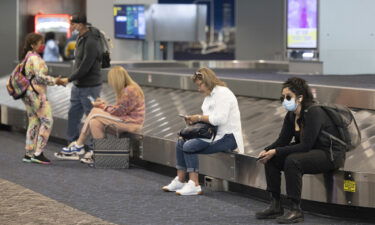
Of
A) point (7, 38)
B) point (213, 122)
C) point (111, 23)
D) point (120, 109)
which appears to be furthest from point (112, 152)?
point (7, 38)

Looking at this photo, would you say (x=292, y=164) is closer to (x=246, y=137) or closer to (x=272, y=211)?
(x=272, y=211)

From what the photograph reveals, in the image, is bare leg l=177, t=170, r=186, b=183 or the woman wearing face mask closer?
the woman wearing face mask

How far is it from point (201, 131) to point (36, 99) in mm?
2933

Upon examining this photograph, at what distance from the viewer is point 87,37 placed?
37.9 ft

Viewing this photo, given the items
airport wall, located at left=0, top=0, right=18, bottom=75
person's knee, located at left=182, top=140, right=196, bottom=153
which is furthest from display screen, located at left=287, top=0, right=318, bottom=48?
airport wall, located at left=0, top=0, right=18, bottom=75

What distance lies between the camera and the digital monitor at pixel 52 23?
2261cm

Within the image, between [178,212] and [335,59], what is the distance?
639 centimetres

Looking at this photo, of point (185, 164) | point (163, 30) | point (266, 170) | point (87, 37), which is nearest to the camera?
point (266, 170)

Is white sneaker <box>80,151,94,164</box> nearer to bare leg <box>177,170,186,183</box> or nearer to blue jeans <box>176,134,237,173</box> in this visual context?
bare leg <box>177,170,186,183</box>

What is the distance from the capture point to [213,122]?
886 centimetres

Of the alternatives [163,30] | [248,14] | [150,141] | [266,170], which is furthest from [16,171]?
[248,14]

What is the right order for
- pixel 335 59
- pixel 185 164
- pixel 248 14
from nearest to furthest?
1. pixel 185 164
2. pixel 335 59
3. pixel 248 14

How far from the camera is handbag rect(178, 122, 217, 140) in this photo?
350 inches

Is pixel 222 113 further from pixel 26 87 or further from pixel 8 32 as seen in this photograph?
pixel 8 32
